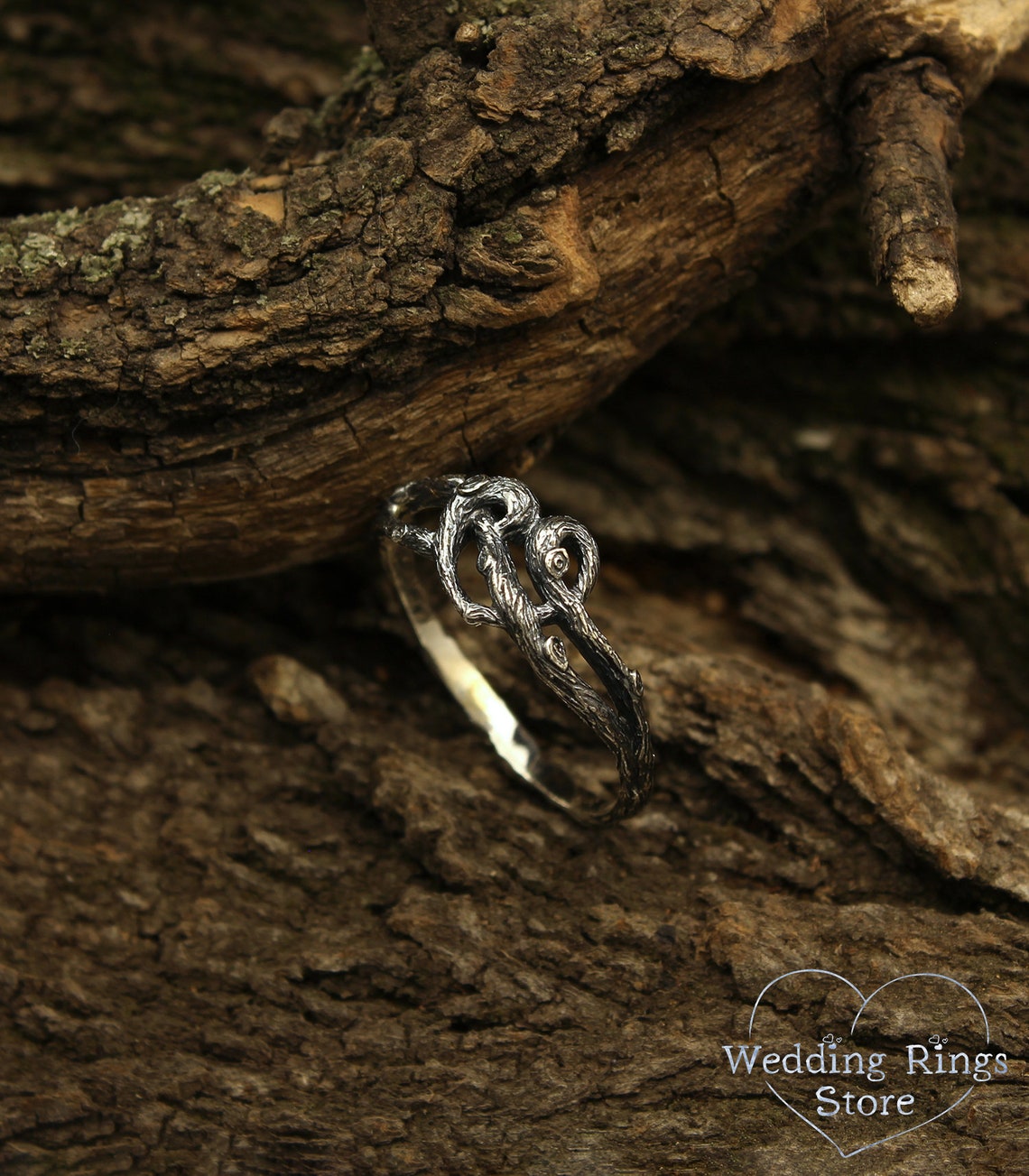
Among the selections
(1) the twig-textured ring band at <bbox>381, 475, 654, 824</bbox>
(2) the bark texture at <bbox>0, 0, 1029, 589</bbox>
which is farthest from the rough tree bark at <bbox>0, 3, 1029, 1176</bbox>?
(1) the twig-textured ring band at <bbox>381, 475, 654, 824</bbox>

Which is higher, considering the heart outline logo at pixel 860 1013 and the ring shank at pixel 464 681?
the ring shank at pixel 464 681

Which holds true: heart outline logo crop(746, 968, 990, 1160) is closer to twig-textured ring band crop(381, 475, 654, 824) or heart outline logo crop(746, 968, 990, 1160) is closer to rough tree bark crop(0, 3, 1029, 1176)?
rough tree bark crop(0, 3, 1029, 1176)

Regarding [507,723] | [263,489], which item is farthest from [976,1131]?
[263,489]

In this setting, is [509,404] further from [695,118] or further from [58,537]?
[58,537]
